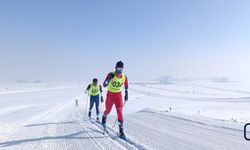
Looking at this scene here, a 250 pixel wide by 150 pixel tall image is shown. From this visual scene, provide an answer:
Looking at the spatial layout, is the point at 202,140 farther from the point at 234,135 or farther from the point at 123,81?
the point at 123,81

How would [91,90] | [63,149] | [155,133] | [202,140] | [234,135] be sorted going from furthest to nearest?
[91,90] → [155,133] → [234,135] → [202,140] → [63,149]

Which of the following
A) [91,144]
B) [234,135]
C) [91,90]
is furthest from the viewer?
[91,90]

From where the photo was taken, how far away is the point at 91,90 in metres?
14.8

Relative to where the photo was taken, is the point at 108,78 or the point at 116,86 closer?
the point at 108,78

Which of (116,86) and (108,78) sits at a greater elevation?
(108,78)

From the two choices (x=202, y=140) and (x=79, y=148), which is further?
(x=202, y=140)

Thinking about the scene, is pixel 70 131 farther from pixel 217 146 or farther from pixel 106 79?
pixel 217 146

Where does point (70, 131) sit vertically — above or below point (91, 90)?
below

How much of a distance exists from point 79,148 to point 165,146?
224cm

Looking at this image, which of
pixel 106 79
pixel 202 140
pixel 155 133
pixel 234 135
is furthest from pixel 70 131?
pixel 234 135

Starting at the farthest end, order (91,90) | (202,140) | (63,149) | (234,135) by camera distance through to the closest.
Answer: (91,90), (234,135), (202,140), (63,149)

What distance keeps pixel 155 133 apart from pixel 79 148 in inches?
125

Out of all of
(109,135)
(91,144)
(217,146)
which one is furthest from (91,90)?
(217,146)

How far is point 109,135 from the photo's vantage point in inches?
346
